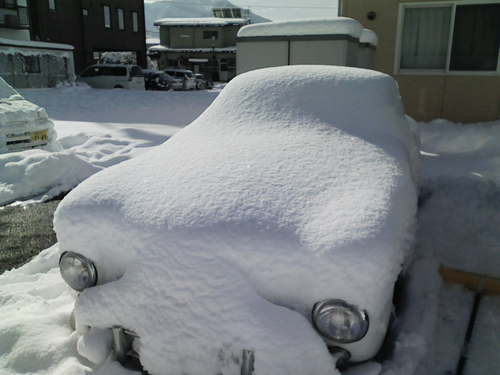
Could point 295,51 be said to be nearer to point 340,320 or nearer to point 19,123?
point 19,123

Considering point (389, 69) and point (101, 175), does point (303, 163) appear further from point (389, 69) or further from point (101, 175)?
point (389, 69)

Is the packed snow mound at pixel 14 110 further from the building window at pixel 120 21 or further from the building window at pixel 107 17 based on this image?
the building window at pixel 120 21

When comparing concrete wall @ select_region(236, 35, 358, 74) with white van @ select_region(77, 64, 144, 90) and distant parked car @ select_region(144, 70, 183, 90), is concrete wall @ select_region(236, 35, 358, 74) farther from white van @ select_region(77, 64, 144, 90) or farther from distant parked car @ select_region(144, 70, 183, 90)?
distant parked car @ select_region(144, 70, 183, 90)

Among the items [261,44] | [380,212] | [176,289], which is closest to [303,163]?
[380,212]

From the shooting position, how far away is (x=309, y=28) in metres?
6.63

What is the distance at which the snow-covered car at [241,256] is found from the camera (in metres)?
1.65

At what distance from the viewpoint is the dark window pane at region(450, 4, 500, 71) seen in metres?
8.10

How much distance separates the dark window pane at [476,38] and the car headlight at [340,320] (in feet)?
27.9

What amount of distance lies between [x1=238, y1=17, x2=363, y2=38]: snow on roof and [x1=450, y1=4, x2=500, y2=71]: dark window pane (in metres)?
3.02

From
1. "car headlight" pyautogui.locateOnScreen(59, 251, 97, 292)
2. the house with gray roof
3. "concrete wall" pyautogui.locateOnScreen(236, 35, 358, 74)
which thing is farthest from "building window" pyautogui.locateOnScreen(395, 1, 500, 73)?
the house with gray roof

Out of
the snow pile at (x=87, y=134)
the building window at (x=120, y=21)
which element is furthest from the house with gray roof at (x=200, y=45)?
the snow pile at (x=87, y=134)

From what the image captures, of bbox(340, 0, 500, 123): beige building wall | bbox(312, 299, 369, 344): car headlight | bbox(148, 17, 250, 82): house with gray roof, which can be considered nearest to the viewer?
bbox(312, 299, 369, 344): car headlight

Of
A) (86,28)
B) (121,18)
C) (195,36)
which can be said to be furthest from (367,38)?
(195,36)

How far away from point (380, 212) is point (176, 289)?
102 centimetres
